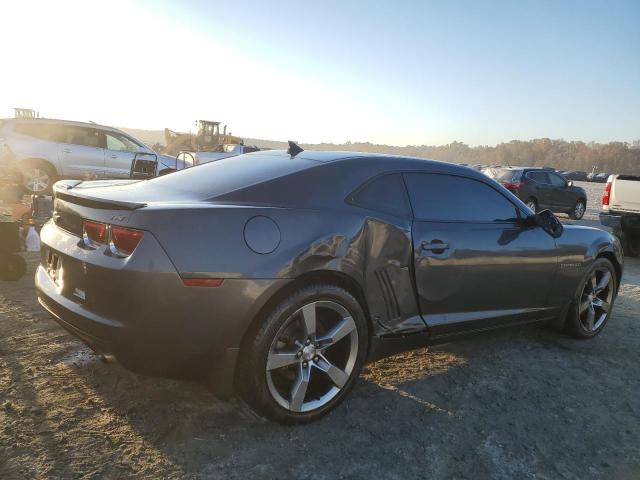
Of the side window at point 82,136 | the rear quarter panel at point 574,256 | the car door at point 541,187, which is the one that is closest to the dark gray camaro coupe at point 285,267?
the rear quarter panel at point 574,256

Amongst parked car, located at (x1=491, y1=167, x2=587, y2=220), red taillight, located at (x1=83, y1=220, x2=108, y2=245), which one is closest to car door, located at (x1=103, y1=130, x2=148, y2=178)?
red taillight, located at (x1=83, y1=220, x2=108, y2=245)

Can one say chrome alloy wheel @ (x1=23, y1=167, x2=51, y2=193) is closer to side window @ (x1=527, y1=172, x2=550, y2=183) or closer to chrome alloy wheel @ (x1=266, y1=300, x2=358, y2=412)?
chrome alloy wheel @ (x1=266, y1=300, x2=358, y2=412)

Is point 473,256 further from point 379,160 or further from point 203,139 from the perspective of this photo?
point 203,139

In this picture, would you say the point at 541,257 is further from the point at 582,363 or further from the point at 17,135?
the point at 17,135

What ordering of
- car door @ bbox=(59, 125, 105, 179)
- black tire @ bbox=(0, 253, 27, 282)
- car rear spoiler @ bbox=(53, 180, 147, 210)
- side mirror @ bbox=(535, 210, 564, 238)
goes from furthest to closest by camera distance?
car door @ bbox=(59, 125, 105, 179) < black tire @ bbox=(0, 253, 27, 282) < side mirror @ bbox=(535, 210, 564, 238) < car rear spoiler @ bbox=(53, 180, 147, 210)

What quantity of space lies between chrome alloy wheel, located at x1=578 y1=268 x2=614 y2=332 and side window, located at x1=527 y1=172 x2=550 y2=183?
483 inches

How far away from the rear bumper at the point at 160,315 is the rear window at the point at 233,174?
59 centimetres

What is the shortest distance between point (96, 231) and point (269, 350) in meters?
1.03

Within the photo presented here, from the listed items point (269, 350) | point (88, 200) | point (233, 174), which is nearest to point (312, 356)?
point (269, 350)

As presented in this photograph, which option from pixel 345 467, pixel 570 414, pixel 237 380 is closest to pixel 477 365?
pixel 570 414

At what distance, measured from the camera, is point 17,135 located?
10.3m

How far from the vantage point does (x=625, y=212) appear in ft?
31.2

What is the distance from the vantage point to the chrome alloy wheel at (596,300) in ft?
14.1

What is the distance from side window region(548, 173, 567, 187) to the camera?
1633 centimetres
